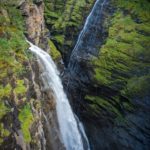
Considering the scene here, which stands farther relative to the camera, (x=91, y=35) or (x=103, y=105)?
(x=91, y=35)

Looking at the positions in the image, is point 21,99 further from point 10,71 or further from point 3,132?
point 3,132

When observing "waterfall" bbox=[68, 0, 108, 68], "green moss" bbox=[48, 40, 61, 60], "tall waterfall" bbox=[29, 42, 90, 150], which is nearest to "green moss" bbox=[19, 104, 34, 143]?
"tall waterfall" bbox=[29, 42, 90, 150]

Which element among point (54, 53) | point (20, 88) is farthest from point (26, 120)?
point (54, 53)

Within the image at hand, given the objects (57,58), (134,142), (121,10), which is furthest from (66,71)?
(134,142)

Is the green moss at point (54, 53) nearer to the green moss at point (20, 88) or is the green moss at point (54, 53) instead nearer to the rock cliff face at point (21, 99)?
the rock cliff face at point (21, 99)

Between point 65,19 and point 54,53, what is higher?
point 65,19
